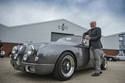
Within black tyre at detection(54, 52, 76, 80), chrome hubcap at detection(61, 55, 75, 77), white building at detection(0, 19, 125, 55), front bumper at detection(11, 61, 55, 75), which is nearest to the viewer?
front bumper at detection(11, 61, 55, 75)

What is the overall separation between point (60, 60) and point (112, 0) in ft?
26.3

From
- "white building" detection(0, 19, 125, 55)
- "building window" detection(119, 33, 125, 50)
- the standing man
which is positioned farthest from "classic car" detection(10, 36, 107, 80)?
"building window" detection(119, 33, 125, 50)

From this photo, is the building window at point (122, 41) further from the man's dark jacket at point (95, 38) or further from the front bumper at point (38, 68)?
the front bumper at point (38, 68)

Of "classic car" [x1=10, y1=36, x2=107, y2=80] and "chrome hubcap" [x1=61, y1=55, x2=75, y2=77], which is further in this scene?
"chrome hubcap" [x1=61, y1=55, x2=75, y2=77]

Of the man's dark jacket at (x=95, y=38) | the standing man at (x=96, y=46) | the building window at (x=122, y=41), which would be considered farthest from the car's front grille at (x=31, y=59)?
the building window at (x=122, y=41)

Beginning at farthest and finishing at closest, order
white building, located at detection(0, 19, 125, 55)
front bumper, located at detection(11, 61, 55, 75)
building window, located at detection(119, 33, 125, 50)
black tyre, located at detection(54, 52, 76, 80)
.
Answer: building window, located at detection(119, 33, 125, 50)
white building, located at detection(0, 19, 125, 55)
black tyre, located at detection(54, 52, 76, 80)
front bumper, located at detection(11, 61, 55, 75)

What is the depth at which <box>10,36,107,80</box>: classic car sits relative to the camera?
2.14 meters

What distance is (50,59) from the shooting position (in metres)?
2.19

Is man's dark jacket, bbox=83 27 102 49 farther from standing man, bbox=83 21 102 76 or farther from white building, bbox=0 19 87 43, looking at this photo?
white building, bbox=0 19 87 43

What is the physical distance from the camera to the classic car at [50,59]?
2145 mm

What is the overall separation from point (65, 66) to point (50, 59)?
51 cm

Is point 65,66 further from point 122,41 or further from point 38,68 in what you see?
point 122,41

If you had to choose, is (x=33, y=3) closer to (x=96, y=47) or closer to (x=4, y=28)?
(x=4, y=28)

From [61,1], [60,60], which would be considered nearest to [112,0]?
[61,1]
